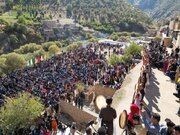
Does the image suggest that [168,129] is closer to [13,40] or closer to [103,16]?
[13,40]

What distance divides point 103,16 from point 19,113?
13908 centimetres

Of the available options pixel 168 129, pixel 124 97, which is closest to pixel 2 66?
pixel 124 97

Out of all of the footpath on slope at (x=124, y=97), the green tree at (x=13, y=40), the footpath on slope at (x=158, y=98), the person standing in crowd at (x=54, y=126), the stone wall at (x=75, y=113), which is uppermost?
the footpath on slope at (x=158, y=98)

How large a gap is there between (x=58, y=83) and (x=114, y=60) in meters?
10.8

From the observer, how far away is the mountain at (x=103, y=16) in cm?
13500

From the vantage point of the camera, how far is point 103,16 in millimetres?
154250

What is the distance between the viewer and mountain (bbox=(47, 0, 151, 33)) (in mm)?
135000

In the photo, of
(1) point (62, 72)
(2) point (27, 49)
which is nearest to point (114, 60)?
(1) point (62, 72)

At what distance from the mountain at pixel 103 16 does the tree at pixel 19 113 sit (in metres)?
109

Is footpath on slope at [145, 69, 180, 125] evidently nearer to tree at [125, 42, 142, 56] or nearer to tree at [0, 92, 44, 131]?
tree at [0, 92, 44, 131]

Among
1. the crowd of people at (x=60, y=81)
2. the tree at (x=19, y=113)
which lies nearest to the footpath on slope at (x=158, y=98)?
the crowd of people at (x=60, y=81)

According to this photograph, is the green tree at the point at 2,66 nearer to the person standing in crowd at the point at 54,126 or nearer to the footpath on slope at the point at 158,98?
the footpath on slope at the point at 158,98

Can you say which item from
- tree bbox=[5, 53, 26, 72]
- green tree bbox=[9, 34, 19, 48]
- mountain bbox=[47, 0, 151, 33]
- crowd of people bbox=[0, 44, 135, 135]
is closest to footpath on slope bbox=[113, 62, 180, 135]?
crowd of people bbox=[0, 44, 135, 135]

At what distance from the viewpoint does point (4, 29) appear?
9231cm
